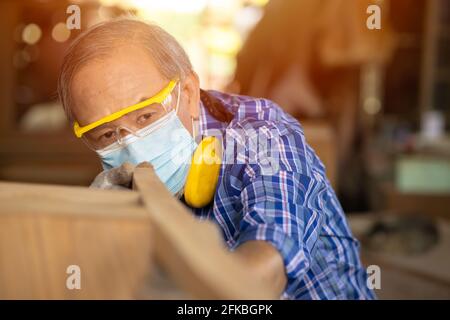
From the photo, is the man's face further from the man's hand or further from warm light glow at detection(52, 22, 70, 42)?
warm light glow at detection(52, 22, 70, 42)

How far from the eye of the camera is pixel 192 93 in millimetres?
1334

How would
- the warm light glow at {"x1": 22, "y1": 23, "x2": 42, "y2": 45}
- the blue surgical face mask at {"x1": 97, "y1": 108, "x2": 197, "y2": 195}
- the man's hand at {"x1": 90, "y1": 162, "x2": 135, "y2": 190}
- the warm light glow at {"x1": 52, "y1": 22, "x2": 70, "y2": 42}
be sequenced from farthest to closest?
the warm light glow at {"x1": 22, "y1": 23, "x2": 42, "y2": 45}, the warm light glow at {"x1": 52, "y1": 22, "x2": 70, "y2": 42}, the blue surgical face mask at {"x1": 97, "y1": 108, "x2": 197, "y2": 195}, the man's hand at {"x1": 90, "y1": 162, "x2": 135, "y2": 190}

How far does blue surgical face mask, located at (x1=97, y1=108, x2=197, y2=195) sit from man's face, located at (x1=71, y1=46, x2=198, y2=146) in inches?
2.1

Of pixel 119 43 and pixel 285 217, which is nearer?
pixel 285 217

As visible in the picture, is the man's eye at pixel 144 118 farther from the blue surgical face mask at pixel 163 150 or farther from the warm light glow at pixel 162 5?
the warm light glow at pixel 162 5

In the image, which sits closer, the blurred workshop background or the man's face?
the man's face

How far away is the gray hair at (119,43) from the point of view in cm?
118

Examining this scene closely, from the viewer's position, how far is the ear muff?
4.02 ft

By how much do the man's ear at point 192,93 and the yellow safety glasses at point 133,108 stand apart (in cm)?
5

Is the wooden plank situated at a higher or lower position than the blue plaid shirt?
higher

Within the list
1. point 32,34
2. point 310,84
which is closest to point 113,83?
point 310,84

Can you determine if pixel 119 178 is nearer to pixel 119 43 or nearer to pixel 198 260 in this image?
pixel 119 43

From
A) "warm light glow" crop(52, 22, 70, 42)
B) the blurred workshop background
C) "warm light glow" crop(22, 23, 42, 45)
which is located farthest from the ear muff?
"warm light glow" crop(22, 23, 42, 45)

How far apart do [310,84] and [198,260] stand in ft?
15.6
